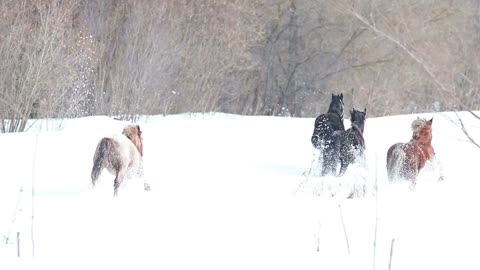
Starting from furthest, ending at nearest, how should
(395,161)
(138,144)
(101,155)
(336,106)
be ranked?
(336,106), (395,161), (138,144), (101,155)

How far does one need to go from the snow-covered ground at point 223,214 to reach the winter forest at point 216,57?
1035 mm

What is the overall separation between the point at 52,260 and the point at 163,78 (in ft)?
45.6

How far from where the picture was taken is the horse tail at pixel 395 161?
996cm

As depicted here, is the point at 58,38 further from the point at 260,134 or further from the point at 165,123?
the point at 260,134

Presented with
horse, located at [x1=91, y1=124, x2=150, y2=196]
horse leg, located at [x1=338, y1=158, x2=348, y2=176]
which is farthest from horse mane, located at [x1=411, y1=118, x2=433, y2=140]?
horse, located at [x1=91, y1=124, x2=150, y2=196]

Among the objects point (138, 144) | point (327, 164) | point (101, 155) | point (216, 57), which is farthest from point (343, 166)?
point (216, 57)

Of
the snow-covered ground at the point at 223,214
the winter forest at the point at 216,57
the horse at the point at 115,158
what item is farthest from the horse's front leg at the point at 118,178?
the winter forest at the point at 216,57

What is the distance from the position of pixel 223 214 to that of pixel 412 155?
3.41 m

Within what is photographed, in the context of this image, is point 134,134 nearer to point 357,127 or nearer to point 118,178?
point 118,178

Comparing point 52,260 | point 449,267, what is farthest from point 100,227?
point 449,267

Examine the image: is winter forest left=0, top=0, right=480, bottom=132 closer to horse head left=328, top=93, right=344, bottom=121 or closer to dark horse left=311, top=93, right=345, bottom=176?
horse head left=328, top=93, right=344, bottom=121

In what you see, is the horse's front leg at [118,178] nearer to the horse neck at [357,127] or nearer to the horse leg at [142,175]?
the horse leg at [142,175]

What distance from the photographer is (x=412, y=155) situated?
10094 millimetres

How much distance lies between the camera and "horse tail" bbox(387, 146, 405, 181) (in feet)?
32.7
